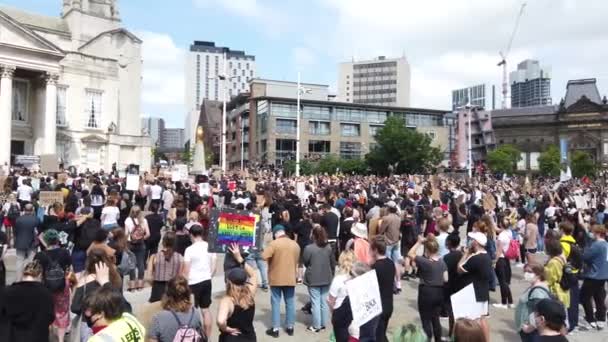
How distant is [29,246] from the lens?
1212 centimetres

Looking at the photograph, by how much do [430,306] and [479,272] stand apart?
93 cm

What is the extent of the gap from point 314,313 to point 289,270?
100 cm

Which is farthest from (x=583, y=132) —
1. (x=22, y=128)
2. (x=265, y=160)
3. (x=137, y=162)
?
(x=22, y=128)

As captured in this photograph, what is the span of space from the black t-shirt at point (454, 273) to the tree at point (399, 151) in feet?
225

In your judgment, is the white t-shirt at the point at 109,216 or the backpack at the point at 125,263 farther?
the white t-shirt at the point at 109,216

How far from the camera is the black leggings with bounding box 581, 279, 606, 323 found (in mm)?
9766

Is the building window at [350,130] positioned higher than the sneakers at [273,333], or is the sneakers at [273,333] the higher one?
the building window at [350,130]

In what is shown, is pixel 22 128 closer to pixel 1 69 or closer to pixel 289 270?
pixel 1 69

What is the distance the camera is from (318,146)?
8881 centimetres

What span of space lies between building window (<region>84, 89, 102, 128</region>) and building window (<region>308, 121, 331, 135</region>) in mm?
41213

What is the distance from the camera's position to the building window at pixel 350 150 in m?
90.7

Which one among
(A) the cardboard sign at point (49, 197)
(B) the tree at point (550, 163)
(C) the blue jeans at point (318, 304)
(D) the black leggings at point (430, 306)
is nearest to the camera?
(D) the black leggings at point (430, 306)

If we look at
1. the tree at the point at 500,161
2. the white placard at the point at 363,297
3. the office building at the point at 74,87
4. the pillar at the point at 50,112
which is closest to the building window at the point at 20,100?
the office building at the point at 74,87

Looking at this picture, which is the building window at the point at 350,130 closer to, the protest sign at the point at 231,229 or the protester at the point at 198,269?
the protest sign at the point at 231,229
